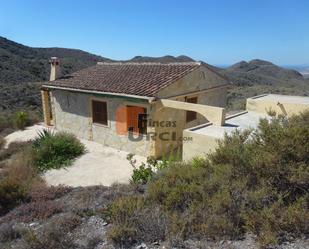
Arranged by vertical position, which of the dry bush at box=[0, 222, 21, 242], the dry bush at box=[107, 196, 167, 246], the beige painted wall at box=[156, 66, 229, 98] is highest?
the beige painted wall at box=[156, 66, 229, 98]

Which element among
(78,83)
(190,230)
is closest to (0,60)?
(78,83)

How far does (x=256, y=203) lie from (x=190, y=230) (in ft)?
3.84

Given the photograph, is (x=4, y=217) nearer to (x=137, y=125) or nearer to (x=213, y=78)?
(x=137, y=125)

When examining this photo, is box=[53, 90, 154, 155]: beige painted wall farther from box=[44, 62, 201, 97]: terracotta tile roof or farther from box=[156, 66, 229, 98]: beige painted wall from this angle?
box=[156, 66, 229, 98]: beige painted wall

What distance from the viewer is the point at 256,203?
186 inches

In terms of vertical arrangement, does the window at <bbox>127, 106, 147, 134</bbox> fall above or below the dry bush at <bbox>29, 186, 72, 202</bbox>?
above

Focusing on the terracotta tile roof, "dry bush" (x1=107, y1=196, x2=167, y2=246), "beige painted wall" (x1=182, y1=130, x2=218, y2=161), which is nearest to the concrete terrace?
"beige painted wall" (x1=182, y1=130, x2=218, y2=161)

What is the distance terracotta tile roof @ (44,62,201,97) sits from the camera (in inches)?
472

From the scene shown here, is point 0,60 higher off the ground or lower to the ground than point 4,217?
higher

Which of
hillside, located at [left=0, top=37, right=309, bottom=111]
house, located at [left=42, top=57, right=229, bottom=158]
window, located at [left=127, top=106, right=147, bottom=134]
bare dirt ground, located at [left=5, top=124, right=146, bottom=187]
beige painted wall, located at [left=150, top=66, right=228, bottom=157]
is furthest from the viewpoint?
hillside, located at [left=0, top=37, right=309, bottom=111]

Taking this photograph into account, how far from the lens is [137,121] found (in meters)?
13.7

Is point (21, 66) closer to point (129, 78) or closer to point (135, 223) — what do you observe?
point (129, 78)

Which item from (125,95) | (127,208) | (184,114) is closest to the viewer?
(127,208)

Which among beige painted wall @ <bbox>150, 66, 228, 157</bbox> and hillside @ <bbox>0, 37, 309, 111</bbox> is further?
hillside @ <bbox>0, 37, 309, 111</bbox>
